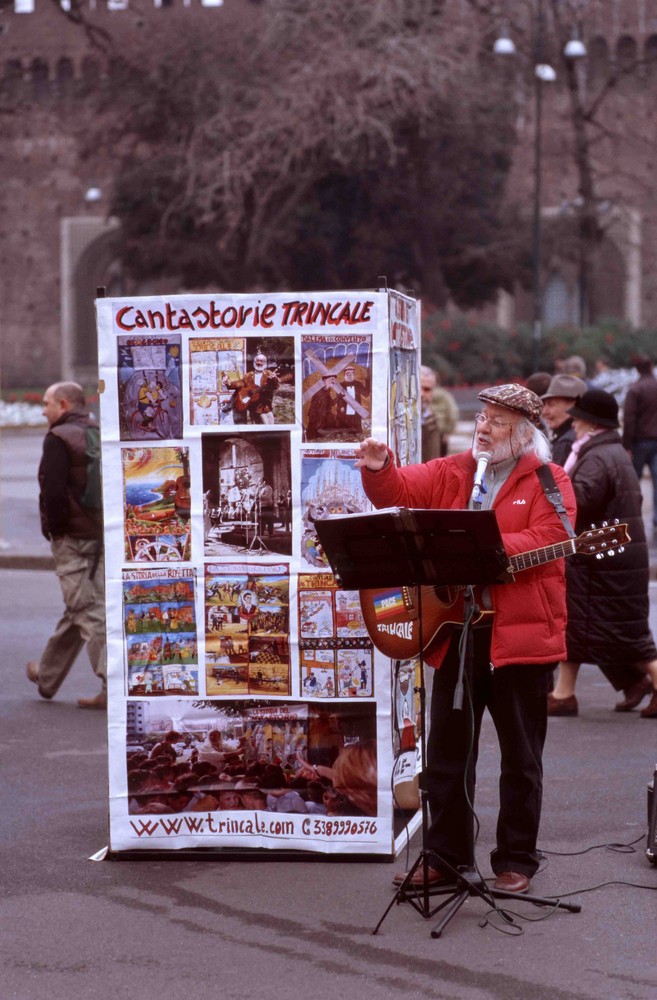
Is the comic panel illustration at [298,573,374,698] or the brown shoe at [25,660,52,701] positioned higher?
the comic panel illustration at [298,573,374,698]

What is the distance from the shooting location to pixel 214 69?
3919 centimetres

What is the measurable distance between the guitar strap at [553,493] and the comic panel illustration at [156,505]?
4.29 ft

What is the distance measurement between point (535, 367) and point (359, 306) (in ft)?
93.0

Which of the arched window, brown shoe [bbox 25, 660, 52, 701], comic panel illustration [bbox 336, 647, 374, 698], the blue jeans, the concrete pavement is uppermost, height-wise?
the arched window

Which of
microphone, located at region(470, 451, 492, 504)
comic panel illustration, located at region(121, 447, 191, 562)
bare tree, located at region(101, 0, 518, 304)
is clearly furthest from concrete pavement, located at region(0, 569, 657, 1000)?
bare tree, located at region(101, 0, 518, 304)

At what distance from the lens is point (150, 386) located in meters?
6.02

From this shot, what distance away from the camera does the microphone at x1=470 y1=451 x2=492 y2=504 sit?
18.3ft

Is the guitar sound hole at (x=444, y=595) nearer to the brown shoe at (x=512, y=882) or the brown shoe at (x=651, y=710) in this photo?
the brown shoe at (x=512, y=882)

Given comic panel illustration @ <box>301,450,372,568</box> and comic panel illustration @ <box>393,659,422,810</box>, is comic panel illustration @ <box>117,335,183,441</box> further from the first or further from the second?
comic panel illustration @ <box>393,659,422,810</box>

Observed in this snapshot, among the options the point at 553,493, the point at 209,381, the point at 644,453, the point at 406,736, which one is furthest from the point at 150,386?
the point at 644,453

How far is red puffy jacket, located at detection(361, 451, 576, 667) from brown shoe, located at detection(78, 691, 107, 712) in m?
4.03

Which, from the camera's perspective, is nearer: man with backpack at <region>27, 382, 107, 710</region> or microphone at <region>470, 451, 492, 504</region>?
microphone at <region>470, 451, 492, 504</region>

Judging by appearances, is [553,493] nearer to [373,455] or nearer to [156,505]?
[373,455]

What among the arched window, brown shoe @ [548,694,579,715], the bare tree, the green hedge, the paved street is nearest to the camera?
the paved street
